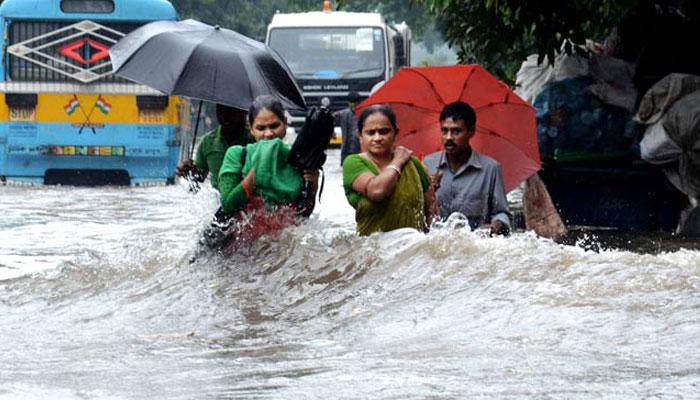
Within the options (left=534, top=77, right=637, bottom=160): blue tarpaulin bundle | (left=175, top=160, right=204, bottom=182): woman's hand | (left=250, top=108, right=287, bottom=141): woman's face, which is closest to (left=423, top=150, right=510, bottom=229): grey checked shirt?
(left=250, top=108, right=287, bottom=141): woman's face

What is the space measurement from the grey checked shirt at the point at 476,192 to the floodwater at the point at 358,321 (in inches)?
17.0

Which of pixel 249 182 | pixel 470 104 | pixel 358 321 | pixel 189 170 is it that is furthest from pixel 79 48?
pixel 358 321

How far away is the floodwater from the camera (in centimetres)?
623

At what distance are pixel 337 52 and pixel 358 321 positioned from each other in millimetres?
23358

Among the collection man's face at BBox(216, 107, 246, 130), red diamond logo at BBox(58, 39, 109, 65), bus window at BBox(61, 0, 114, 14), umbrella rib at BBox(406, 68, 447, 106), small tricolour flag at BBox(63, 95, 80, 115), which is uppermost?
umbrella rib at BBox(406, 68, 447, 106)

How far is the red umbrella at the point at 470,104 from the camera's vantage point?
10.8 m

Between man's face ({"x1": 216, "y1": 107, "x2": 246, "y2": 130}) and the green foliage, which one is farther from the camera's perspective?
the green foliage

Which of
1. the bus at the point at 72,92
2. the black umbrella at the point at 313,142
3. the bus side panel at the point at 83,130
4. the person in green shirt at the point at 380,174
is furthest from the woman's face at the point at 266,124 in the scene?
the bus side panel at the point at 83,130

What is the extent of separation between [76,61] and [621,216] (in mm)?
9049

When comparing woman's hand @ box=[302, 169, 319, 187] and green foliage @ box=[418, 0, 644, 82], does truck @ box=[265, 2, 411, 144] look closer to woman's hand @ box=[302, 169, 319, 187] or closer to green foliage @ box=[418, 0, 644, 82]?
green foliage @ box=[418, 0, 644, 82]

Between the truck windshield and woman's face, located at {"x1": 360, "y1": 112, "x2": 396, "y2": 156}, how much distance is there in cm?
2180

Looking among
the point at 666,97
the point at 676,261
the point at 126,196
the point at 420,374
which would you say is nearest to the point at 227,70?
the point at 676,261

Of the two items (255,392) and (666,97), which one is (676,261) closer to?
(255,392)

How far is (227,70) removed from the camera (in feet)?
33.2
